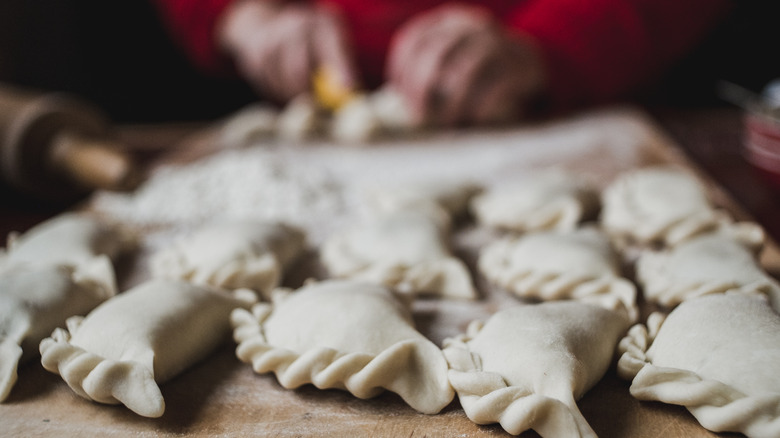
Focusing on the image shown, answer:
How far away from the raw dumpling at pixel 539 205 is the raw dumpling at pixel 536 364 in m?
0.59

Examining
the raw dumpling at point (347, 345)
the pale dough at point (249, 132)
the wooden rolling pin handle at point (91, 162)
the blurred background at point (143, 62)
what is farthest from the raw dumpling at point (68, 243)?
the blurred background at point (143, 62)

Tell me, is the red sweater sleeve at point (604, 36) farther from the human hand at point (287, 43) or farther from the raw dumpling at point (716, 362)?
the raw dumpling at point (716, 362)

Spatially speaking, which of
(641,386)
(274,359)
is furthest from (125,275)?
(641,386)

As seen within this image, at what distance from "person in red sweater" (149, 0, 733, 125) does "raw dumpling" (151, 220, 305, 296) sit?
4.42 feet

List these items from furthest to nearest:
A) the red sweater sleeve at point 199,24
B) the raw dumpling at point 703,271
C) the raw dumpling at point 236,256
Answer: the red sweater sleeve at point 199,24 → the raw dumpling at point 236,256 → the raw dumpling at point 703,271

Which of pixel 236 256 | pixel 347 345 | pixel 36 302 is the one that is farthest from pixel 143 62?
pixel 347 345

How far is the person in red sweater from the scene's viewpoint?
8.82 ft

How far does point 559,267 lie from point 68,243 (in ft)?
4.02

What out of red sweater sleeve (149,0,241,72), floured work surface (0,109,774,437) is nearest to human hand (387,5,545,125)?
floured work surface (0,109,774,437)

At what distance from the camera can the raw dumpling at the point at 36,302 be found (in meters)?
1.09

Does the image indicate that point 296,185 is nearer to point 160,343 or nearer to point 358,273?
point 358,273

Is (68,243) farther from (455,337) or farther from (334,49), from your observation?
(334,49)

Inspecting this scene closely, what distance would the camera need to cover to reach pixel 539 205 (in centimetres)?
174

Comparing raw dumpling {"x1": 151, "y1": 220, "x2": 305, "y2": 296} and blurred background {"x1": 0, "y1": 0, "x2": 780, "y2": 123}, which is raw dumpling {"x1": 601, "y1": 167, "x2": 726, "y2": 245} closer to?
raw dumpling {"x1": 151, "y1": 220, "x2": 305, "y2": 296}
